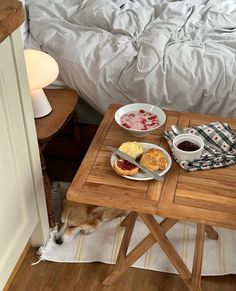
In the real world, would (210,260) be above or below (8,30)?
below

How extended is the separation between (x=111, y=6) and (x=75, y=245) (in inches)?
40.5

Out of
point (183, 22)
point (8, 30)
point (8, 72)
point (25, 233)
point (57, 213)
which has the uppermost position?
point (8, 30)

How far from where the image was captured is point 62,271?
140 centimetres

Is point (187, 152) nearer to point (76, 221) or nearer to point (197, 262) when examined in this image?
point (197, 262)

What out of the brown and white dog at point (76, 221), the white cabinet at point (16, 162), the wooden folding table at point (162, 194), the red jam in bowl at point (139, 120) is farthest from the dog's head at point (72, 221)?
the red jam in bowl at point (139, 120)

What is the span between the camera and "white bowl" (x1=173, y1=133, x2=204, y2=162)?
3.80 ft

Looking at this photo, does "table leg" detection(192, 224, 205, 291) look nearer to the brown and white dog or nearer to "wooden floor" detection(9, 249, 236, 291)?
"wooden floor" detection(9, 249, 236, 291)

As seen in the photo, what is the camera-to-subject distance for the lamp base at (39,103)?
1.44 meters

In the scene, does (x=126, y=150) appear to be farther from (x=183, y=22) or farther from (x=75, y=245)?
(x=183, y=22)

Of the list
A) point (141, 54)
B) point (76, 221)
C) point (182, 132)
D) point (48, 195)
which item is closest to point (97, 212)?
point (76, 221)

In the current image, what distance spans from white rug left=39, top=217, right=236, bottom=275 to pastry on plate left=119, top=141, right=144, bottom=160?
44 centimetres

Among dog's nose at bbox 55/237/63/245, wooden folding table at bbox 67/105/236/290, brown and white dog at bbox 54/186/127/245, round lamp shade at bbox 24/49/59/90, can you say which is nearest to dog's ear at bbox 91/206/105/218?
brown and white dog at bbox 54/186/127/245

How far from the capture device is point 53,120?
1.44m

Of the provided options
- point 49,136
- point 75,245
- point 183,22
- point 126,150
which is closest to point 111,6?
point 183,22
